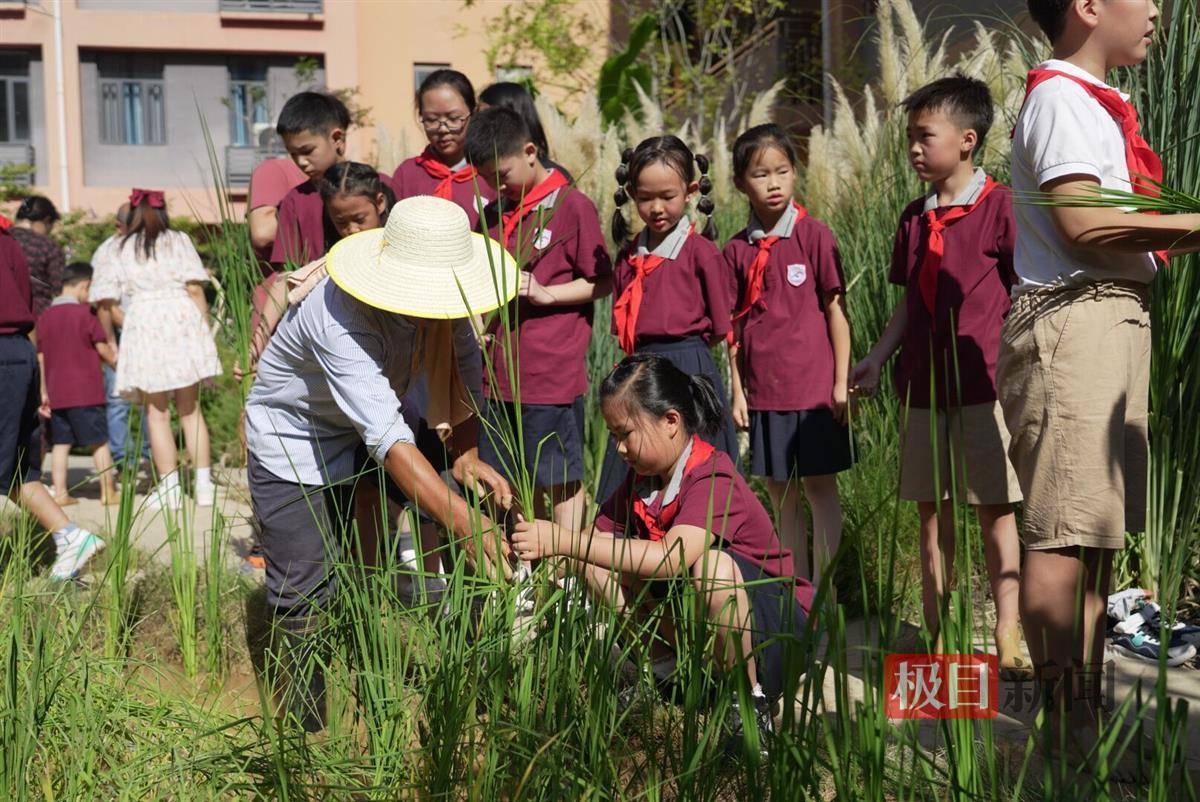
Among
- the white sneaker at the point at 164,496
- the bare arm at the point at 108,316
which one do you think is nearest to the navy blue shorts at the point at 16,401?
the white sneaker at the point at 164,496

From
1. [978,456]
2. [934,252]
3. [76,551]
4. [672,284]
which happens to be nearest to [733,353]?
[672,284]

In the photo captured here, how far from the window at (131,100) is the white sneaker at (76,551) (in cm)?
2216

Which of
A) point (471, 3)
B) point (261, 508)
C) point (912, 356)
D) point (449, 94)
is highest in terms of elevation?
point (471, 3)

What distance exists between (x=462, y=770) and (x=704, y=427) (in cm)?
115

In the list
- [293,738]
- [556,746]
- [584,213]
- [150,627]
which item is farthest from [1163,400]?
[150,627]

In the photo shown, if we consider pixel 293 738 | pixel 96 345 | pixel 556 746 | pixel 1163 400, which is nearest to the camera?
pixel 556 746

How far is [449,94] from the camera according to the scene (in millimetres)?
4574

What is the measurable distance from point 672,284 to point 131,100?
23.5 meters

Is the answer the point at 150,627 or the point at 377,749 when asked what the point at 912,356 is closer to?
the point at 377,749

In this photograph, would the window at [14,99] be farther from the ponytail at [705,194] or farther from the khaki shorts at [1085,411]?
the khaki shorts at [1085,411]

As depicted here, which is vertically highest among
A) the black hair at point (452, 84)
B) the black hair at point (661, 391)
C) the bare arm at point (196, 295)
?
the black hair at point (452, 84)

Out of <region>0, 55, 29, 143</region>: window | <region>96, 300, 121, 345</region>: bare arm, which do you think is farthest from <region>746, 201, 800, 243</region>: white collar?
<region>0, 55, 29, 143</region>: window

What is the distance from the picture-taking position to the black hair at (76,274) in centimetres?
834

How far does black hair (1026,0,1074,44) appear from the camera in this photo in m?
2.85
